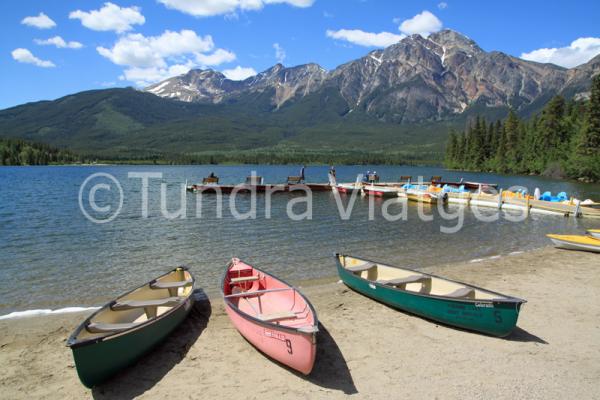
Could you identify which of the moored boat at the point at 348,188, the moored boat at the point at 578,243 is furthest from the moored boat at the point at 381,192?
the moored boat at the point at 578,243

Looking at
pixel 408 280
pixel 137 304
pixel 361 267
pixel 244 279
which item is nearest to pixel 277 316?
pixel 244 279

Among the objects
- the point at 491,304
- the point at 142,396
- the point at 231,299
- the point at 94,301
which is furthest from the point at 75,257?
the point at 491,304

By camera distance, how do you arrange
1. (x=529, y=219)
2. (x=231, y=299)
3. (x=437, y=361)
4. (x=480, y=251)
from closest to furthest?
(x=437, y=361) → (x=231, y=299) → (x=480, y=251) → (x=529, y=219)

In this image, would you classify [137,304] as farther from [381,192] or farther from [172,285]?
[381,192]

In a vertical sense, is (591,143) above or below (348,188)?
above

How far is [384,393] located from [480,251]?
649 inches

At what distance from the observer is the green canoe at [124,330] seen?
25.8ft

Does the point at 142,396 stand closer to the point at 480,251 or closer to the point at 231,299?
the point at 231,299

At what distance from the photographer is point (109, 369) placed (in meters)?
8.27

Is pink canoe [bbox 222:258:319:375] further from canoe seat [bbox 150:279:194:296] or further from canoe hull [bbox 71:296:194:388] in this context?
canoe hull [bbox 71:296:194:388]

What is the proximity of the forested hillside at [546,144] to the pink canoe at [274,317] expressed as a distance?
94.8m

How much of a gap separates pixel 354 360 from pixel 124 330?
17.3 feet

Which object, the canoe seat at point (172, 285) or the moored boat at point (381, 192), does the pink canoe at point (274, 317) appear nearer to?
the canoe seat at point (172, 285)

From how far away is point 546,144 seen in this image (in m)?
105
